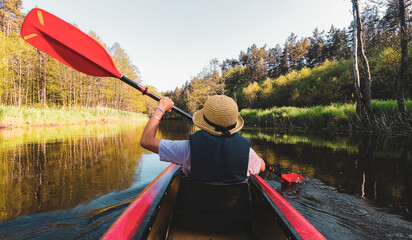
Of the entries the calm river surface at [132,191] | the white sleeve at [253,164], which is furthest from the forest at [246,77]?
the white sleeve at [253,164]

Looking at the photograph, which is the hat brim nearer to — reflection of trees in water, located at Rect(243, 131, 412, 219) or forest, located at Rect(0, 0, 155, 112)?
reflection of trees in water, located at Rect(243, 131, 412, 219)

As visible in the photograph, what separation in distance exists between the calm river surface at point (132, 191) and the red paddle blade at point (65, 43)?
1926 millimetres

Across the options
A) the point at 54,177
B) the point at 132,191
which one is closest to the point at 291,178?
the point at 132,191

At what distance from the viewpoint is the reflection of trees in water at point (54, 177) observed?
9.03 ft

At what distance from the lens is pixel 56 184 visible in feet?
11.3

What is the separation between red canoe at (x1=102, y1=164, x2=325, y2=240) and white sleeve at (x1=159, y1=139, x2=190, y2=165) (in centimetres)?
16

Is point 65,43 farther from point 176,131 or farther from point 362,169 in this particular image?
point 176,131

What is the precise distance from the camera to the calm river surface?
7.25 feet

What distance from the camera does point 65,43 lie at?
113 inches

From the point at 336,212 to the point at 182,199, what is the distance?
7.25 feet

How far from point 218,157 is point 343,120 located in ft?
39.8

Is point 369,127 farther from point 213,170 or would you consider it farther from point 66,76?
point 66,76

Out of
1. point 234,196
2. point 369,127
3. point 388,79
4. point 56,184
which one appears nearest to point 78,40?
point 56,184

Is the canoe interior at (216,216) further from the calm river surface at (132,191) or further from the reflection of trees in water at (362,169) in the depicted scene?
the reflection of trees in water at (362,169)
